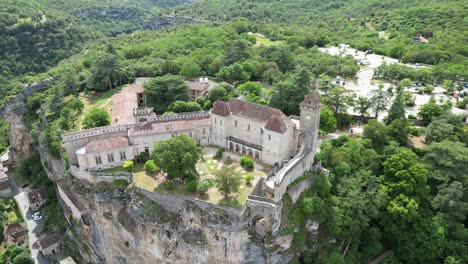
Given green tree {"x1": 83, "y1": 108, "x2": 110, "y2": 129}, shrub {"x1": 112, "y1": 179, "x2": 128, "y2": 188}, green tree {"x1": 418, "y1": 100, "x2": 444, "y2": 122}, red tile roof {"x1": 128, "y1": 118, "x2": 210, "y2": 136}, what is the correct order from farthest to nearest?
green tree {"x1": 418, "y1": 100, "x2": 444, "y2": 122}, green tree {"x1": 83, "y1": 108, "x2": 110, "y2": 129}, red tile roof {"x1": 128, "y1": 118, "x2": 210, "y2": 136}, shrub {"x1": 112, "y1": 179, "x2": 128, "y2": 188}

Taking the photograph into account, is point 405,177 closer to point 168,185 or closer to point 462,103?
point 462,103

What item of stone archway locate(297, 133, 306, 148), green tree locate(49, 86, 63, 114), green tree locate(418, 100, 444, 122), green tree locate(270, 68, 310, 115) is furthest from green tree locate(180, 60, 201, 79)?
green tree locate(418, 100, 444, 122)

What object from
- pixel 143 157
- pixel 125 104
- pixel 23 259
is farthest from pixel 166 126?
pixel 23 259

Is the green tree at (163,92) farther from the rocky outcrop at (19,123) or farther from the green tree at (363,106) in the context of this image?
the green tree at (363,106)

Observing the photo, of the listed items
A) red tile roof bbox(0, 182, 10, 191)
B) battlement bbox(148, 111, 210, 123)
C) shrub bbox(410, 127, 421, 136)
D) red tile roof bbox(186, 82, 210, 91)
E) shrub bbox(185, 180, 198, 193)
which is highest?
red tile roof bbox(186, 82, 210, 91)

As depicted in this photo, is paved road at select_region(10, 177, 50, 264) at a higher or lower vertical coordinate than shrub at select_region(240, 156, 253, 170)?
lower

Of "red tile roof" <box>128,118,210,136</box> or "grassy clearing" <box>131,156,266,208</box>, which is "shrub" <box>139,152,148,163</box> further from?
"red tile roof" <box>128,118,210,136</box>
